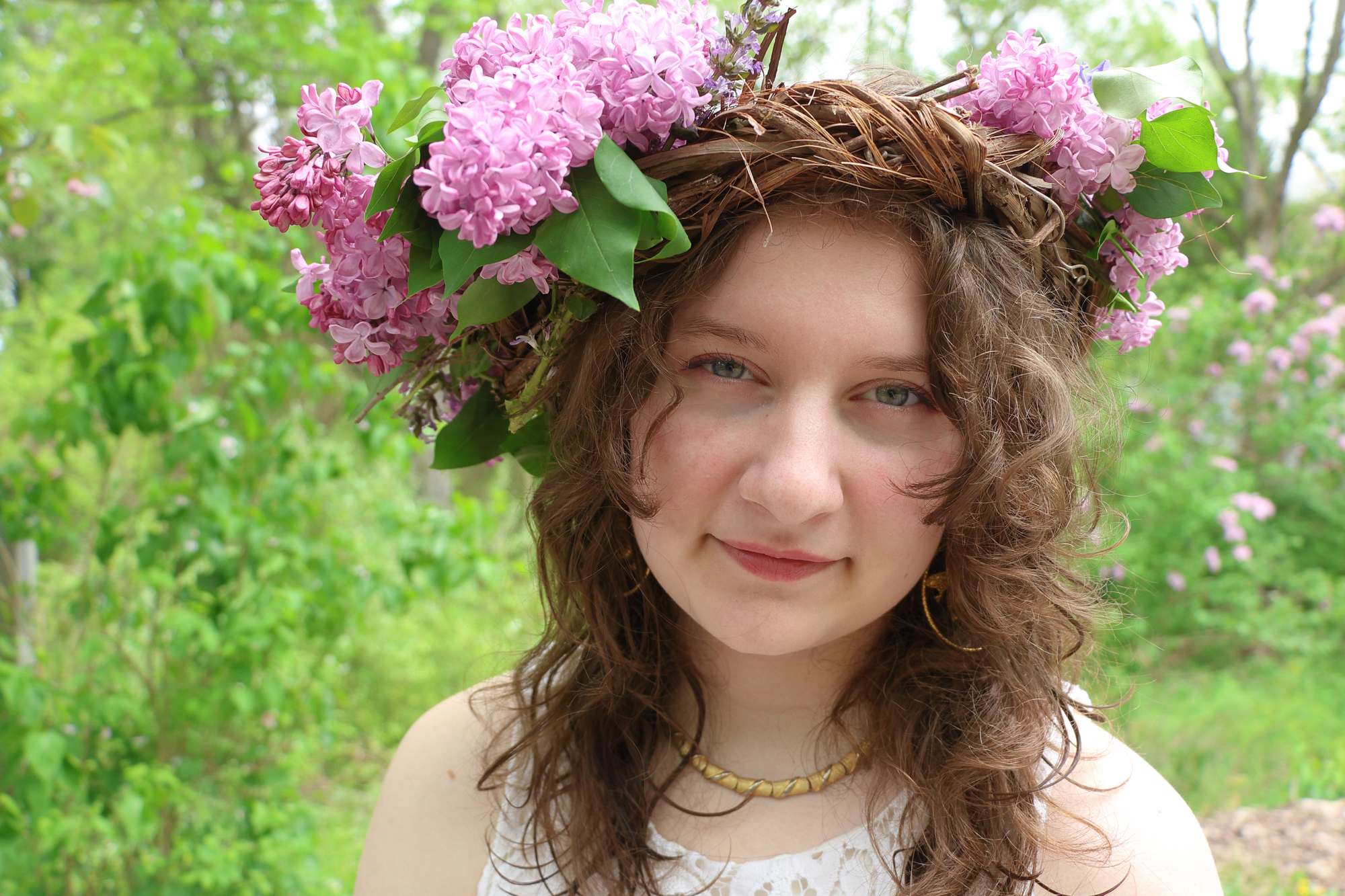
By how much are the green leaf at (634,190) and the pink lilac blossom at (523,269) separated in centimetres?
6

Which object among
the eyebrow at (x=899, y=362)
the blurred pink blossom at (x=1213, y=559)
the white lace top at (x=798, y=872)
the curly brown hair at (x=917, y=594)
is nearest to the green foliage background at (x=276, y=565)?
the blurred pink blossom at (x=1213, y=559)

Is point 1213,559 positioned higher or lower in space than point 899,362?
lower

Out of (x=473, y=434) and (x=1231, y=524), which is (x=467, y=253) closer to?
(x=473, y=434)

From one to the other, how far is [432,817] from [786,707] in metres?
Answer: 0.58

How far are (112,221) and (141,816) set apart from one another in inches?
87.8

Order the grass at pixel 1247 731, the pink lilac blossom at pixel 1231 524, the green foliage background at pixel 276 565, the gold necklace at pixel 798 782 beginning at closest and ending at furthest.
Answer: the gold necklace at pixel 798 782 → the green foliage background at pixel 276 565 → the grass at pixel 1247 731 → the pink lilac blossom at pixel 1231 524

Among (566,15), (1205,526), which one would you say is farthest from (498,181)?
(1205,526)

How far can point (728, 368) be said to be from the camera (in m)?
1.19

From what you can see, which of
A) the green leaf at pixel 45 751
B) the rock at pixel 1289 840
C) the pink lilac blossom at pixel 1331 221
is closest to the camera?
the green leaf at pixel 45 751

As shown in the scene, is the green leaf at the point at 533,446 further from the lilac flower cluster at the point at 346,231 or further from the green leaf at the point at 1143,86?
the green leaf at the point at 1143,86

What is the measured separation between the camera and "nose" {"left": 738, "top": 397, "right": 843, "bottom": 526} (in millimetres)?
1091

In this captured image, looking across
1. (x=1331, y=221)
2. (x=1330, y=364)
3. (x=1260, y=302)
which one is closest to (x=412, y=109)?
(x=1260, y=302)

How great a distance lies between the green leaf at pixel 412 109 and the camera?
1.06 meters

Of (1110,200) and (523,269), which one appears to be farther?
(1110,200)
